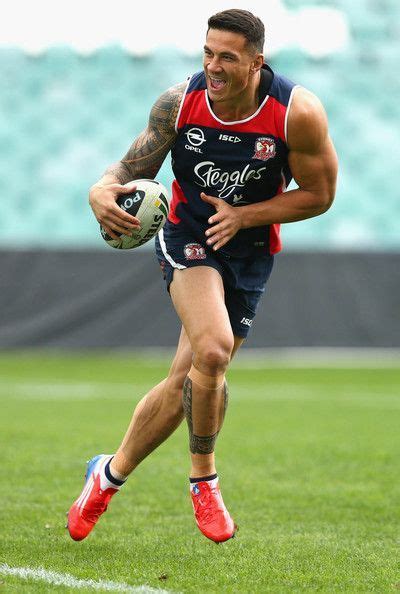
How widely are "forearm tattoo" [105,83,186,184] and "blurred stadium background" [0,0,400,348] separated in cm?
1099

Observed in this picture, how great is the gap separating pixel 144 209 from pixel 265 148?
1.81 feet

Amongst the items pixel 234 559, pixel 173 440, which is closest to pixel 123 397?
pixel 173 440

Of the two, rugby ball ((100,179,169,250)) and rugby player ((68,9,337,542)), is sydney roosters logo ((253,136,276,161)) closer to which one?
rugby player ((68,9,337,542))

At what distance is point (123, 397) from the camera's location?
11.5 meters

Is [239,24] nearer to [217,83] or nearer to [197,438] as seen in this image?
[217,83]

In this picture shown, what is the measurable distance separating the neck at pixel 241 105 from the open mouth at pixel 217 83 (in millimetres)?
95

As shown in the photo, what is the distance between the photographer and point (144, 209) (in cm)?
464

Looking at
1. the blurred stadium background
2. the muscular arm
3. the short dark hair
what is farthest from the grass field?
the blurred stadium background

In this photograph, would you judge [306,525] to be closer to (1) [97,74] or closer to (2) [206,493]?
(2) [206,493]

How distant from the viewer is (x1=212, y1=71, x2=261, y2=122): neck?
4.59 meters

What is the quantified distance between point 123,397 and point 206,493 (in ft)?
22.7

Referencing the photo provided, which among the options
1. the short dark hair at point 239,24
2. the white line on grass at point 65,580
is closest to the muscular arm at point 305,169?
the short dark hair at point 239,24

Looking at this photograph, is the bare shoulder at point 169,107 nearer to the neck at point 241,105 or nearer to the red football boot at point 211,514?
the neck at point 241,105

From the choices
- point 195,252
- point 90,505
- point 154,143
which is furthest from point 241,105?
point 90,505
